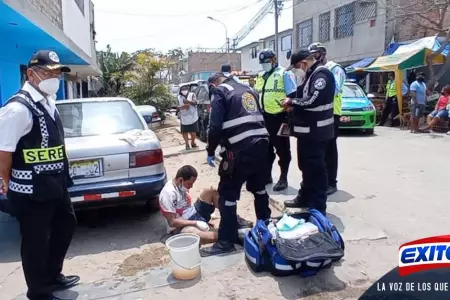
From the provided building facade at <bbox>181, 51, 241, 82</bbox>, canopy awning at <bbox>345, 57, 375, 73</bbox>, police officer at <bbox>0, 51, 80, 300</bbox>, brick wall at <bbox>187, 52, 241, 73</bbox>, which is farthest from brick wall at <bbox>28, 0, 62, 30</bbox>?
brick wall at <bbox>187, 52, 241, 73</bbox>

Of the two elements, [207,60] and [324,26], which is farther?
[207,60]

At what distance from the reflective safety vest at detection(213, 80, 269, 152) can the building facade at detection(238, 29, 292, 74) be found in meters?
28.3

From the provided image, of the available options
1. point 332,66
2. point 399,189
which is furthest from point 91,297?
point 399,189

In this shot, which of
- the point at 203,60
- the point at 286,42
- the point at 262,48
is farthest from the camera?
the point at 203,60

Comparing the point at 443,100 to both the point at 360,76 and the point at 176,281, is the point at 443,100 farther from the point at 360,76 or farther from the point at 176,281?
the point at 176,281

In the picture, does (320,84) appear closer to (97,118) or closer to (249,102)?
(249,102)

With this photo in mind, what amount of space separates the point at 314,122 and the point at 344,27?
20458 millimetres

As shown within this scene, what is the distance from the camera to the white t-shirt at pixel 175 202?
440 centimetres

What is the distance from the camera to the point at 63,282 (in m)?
3.46

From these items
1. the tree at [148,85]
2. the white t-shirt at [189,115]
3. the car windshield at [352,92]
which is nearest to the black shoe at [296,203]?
the white t-shirt at [189,115]

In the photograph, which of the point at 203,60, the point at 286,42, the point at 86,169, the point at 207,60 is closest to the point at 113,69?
the point at 286,42

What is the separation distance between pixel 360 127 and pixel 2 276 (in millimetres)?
9982

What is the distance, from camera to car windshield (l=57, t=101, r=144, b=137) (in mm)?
5098

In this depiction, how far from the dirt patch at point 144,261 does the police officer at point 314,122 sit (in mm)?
1617
